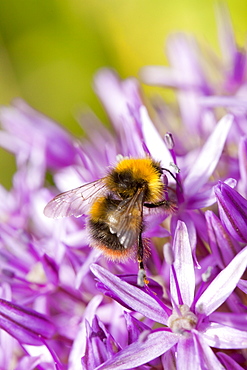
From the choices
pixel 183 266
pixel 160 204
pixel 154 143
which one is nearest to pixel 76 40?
pixel 154 143

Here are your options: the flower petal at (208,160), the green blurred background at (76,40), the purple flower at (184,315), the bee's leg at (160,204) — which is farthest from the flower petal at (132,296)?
the green blurred background at (76,40)

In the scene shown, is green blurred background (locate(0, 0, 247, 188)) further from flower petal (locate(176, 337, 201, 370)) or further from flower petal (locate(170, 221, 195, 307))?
flower petal (locate(176, 337, 201, 370))

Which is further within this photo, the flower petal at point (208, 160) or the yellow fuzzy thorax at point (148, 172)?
the flower petal at point (208, 160)

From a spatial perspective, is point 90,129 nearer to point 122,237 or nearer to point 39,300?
point 39,300

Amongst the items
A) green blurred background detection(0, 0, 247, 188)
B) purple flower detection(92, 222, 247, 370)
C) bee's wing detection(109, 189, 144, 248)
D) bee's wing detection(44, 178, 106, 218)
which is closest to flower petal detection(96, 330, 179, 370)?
purple flower detection(92, 222, 247, 370)

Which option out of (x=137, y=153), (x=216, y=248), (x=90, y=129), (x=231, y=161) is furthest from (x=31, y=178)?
(x=216, y=248)

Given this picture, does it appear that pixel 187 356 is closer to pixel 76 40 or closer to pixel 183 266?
pixel 183 266

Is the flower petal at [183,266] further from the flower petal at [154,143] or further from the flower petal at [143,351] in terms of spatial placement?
the flower petal at [154,143]
